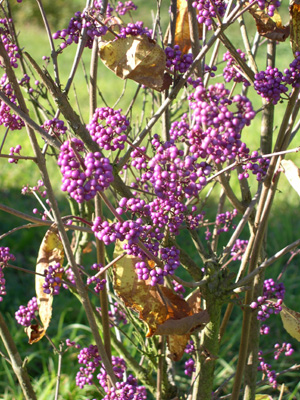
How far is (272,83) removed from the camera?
101 centimetres

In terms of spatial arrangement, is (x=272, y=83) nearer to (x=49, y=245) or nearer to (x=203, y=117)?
(x=203, y=117)

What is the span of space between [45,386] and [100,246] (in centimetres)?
141

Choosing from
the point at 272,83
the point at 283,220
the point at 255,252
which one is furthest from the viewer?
the point at 283,220

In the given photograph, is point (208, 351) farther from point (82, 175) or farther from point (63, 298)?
point (63, 298)

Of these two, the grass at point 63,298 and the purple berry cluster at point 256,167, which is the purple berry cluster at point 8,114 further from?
the grass at point 63,298

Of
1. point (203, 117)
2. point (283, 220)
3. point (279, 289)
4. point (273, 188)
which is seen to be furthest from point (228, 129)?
point (283, 220)

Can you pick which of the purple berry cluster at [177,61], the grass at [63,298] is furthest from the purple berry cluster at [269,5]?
the grass at [63,298]

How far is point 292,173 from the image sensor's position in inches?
41.9

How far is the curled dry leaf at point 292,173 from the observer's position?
104 centimetres

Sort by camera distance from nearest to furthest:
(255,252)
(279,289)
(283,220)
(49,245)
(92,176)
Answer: (92,176)
(49,245)
(255,252)
(279,289)
(283,220)

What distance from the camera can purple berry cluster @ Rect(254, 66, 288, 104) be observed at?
1.01 m

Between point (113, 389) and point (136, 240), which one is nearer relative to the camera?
point (136, 240)

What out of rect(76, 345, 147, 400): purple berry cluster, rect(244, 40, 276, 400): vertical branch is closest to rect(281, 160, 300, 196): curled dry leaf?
rect(244, 40, 276, 400): vertical branch

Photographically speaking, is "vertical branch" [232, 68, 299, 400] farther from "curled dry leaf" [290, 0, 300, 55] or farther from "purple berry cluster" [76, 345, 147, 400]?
"purple berry cluster" [76, 345, 147, 400]
